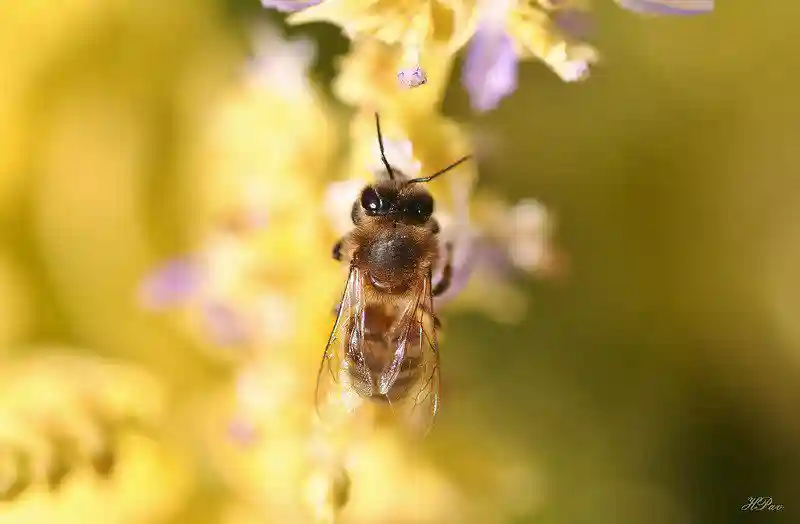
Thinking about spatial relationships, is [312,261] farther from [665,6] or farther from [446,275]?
[665,6]

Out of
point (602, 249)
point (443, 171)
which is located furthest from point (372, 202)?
point (602, 249)

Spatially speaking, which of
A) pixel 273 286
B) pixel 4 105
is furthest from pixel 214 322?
pixel 4 105

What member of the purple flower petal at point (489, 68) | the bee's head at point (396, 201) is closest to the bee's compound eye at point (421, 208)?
the bee's head at point (396, 201)

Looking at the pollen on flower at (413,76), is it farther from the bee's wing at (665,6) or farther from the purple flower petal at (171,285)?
the purple flower petal at (171,285)

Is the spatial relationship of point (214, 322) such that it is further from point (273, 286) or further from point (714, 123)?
point (714, 123)

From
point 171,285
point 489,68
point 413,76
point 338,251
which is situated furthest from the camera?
point 171,285

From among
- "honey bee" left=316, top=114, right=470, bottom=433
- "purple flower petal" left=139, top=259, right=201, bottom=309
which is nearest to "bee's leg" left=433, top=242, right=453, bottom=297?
"honey bee" left=316, top=114, right=470, bottom=433

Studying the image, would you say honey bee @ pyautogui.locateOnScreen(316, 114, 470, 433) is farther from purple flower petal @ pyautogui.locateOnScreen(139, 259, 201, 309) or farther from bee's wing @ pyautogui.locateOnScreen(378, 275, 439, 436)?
purple flower petal @ pyautogui.locateOnScreen(139, 259, 201, 309)
